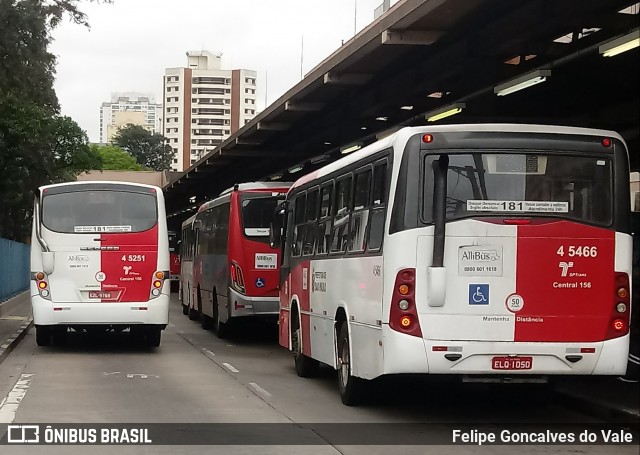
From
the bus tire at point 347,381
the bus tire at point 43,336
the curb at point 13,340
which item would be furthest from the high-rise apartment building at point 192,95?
the bus tire at point 347,381

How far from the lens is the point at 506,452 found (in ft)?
32.0

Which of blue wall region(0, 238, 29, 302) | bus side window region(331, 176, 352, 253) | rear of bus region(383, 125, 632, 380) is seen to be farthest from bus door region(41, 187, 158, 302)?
blue wall region(0, 238, 29, 302)

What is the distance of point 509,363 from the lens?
35.0 ft

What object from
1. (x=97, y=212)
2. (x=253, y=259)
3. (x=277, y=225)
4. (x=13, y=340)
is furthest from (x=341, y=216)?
(x=13, y=340)

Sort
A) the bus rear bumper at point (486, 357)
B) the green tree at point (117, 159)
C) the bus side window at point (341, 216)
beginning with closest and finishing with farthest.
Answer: the bus rear bumper at point (486, 357) < the bus side window at point (341, 216) < the green tree at point (117, 159)

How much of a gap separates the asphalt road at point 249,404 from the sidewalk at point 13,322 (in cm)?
168

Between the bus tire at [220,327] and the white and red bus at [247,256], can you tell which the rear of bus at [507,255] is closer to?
the white and red bus at [247,256]

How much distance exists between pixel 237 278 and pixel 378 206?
10.2 metres

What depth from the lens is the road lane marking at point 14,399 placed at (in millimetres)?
11523

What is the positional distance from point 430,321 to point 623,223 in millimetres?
2175

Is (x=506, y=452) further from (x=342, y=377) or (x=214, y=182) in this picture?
(x=214, y=182)

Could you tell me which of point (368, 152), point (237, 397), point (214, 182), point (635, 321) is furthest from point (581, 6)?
point (214, 182)

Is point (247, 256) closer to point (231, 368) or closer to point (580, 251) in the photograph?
point (231, 368)

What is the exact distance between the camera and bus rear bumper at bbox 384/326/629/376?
34.9 ft
